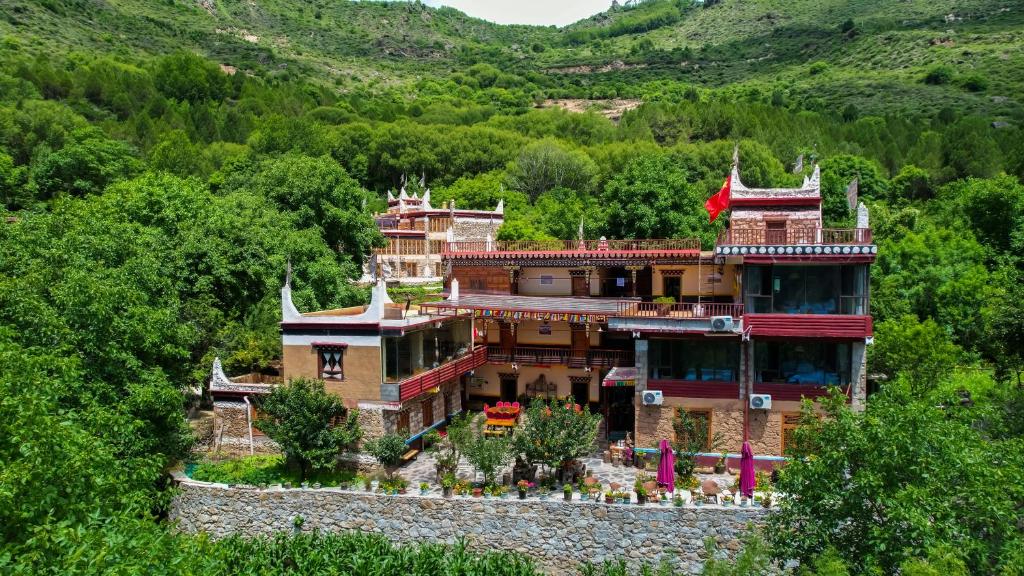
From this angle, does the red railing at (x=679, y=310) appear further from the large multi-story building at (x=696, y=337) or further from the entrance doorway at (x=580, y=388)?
the entrance doorway at (x=580, y=388)

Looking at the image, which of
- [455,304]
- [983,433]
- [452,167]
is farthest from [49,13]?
[983,433]

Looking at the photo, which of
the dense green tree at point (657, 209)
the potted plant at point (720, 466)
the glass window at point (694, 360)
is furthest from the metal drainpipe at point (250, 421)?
the dense green tree at point (657, 209)

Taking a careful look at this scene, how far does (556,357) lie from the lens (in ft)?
88.1

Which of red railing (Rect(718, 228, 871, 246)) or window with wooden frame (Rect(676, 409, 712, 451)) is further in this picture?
window with wooden frame (Rect(676, 409, 712, 451))

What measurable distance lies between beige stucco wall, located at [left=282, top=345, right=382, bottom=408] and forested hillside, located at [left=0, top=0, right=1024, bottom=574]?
149 inches

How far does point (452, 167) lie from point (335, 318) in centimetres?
5247

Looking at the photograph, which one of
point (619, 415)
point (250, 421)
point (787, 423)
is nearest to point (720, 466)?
point (787, 423)

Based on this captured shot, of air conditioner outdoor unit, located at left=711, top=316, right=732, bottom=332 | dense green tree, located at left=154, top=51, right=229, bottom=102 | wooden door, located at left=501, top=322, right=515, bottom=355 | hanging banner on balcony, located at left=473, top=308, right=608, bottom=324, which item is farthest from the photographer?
dense green tree, located at left=154, top=51, right=229, bottom=102

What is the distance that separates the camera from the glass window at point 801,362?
2103 centimetres

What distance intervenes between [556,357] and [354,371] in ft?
28.1

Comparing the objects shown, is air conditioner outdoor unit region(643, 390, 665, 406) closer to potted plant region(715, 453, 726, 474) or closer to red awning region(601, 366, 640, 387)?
red awning region(601, 366, 640, 387)

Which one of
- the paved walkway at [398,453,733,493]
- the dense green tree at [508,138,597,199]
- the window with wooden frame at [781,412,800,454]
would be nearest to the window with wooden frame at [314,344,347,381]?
the paved walkway at [398,453,733,493]

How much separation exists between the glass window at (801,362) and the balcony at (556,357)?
5.65 meters

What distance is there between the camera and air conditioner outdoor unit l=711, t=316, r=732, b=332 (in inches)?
818
